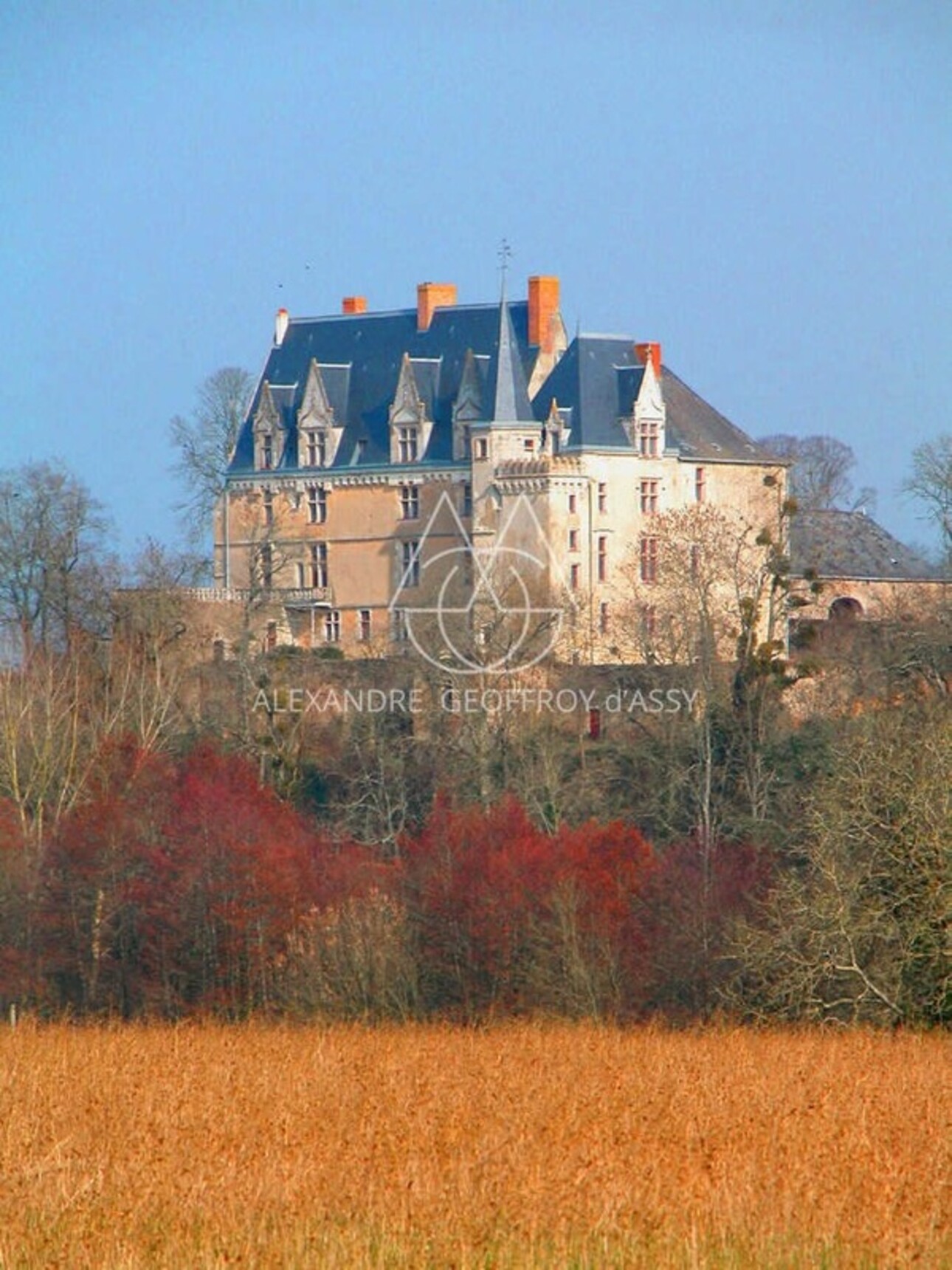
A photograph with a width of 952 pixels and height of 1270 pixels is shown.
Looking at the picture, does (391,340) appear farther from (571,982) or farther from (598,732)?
(571,982)

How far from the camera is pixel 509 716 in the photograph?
47.8m

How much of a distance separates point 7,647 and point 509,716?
13180 millimetres

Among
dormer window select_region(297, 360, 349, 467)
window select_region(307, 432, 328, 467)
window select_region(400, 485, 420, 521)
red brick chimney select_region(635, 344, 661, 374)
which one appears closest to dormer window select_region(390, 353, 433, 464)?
window select_region(400, 485, 420, 521)

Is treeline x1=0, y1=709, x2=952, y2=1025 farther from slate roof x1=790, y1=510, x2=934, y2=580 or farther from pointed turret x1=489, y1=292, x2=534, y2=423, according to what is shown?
slate roof x1=790, y1=510, x2=934, y2=580

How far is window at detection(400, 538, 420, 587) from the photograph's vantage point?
5891cm

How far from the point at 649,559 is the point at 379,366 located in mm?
10244

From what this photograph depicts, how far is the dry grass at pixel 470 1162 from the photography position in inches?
421

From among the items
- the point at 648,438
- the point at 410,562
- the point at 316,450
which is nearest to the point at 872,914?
the point at 648,438

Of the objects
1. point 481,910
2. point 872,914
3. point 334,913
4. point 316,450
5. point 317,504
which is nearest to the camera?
point 872,914

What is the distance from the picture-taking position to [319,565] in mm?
61562

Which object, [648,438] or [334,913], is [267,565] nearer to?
[648,438]

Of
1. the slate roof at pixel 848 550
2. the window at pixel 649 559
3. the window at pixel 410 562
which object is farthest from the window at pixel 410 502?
the slate roof at pixel 848 550

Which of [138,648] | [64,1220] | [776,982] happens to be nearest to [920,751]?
[776,982]

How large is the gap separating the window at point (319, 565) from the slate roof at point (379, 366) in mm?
1977
